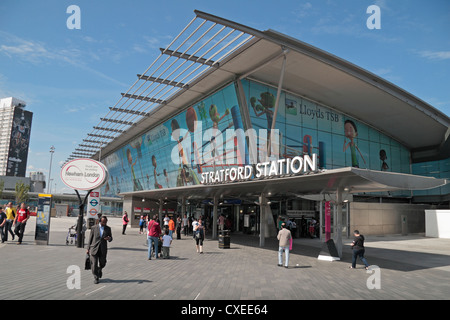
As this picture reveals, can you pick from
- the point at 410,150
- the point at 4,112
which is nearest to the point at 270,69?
the point at 410,150

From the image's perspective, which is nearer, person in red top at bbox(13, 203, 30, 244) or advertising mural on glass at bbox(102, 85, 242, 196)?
person in red top at bbox(13, 203, 30, 244)

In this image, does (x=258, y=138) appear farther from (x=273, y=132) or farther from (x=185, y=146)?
(x=185, y=146)

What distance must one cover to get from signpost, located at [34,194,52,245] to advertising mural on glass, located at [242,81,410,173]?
54.5 ft

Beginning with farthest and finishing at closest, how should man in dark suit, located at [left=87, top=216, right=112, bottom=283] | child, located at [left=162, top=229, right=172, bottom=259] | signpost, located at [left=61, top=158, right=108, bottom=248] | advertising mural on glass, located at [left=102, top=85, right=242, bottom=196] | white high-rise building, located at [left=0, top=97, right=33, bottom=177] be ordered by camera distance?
1. white high-rise building, located at [left=0, top=97, right=33, bottom=177]
2. advertising mural on glass, located at [left=102, top=85, right=242, bottom=196]
3. signpost, located at [left=61, top=158, right=108, bottom=248]
4. child, located at [left=162, top=229, right=172, bottom=259]
5. man in dark suit, located at [left=87, top=216, right=112, bottom=283]

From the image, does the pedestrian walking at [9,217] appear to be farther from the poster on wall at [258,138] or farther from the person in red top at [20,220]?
the poster on wall at [258,138]

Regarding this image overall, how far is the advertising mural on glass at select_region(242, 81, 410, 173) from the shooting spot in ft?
98.1

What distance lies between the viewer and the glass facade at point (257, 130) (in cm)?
3005

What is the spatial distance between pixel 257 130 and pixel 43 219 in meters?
17.2

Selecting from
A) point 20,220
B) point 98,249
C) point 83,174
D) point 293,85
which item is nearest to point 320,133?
point 293,85

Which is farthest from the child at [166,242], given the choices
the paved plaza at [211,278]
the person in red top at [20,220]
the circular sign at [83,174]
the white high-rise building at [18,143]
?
the white high-rise building at [18,143]

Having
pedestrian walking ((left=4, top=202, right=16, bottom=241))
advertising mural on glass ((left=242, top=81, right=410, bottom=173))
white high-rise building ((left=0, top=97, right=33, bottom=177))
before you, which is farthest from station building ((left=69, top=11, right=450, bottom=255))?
white high-rise building ((left=0, top=97, right=33, bottom=177))

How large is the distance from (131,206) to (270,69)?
66.8 ft

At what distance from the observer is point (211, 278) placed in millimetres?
10383

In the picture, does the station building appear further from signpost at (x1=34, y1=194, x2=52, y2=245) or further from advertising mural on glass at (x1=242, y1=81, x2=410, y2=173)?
signpost at (x1=34, y1=194, x2=52, y2=245)
